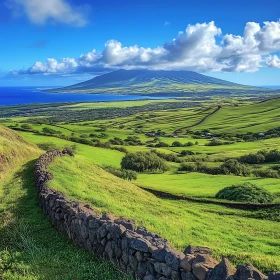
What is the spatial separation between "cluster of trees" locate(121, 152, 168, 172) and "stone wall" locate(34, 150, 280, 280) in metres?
48.3

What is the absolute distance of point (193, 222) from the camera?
2359cm

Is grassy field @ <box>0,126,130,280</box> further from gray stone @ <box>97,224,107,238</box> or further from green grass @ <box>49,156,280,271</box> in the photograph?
green grass @ <box>49,156,280,271</box>

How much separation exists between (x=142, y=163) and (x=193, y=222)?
139ft

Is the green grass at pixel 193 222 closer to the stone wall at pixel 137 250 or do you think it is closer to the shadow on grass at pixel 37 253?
the stone wall at pixel 137 250

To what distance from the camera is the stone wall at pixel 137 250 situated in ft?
28.9

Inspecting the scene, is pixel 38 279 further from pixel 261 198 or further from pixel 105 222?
pixel 261 198

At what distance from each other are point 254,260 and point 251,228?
39.5 feet

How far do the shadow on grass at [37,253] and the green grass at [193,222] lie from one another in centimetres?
426

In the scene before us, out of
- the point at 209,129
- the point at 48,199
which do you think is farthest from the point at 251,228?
the point at 209,129

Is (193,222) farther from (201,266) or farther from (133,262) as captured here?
(201,266)

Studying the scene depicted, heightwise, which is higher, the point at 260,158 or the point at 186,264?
the point at 186,264

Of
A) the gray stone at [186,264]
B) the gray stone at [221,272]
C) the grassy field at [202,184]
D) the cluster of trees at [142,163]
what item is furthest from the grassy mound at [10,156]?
the cluster of trees at [142,163]

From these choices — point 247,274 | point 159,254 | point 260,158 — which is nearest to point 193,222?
point 159,254

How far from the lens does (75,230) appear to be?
14070 mm
